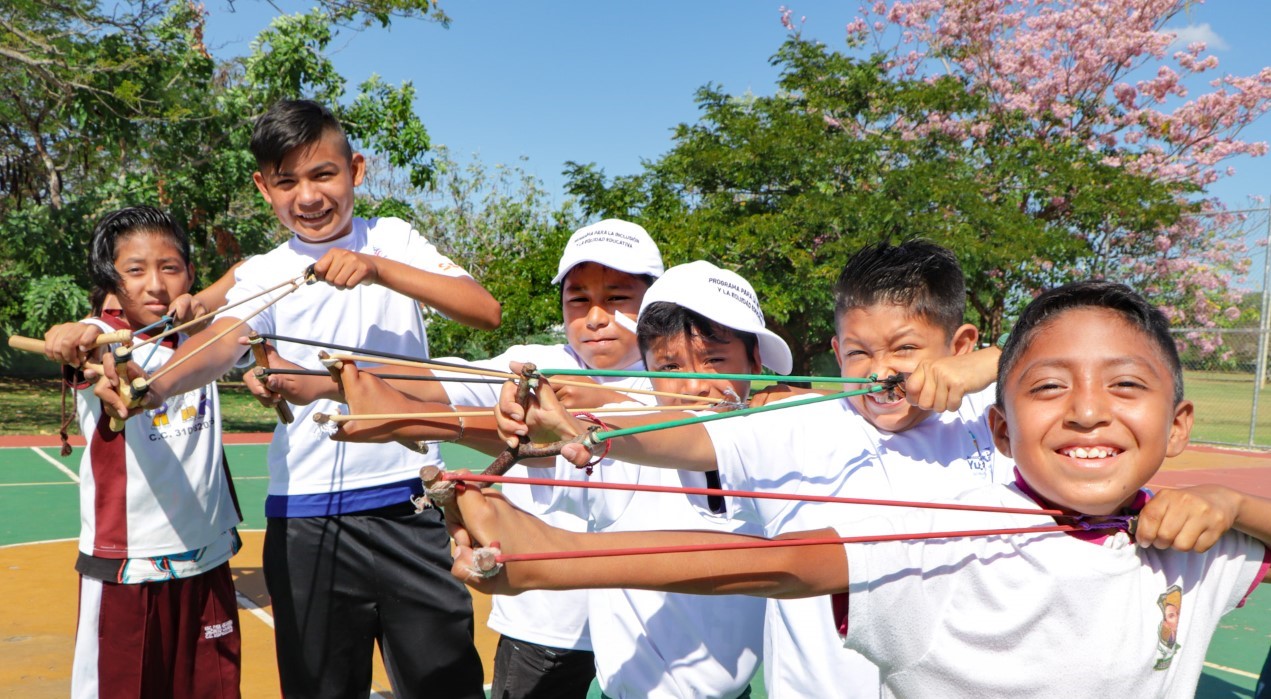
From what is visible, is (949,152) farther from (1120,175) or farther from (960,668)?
(960,668)

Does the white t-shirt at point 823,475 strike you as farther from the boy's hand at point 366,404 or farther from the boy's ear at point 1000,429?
the boy's hand at point 366,404

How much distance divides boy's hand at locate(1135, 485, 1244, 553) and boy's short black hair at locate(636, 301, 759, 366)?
125 cm

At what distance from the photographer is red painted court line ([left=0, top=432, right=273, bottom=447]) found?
13055 mm

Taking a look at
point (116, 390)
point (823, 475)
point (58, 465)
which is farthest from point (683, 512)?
point (58, 465)

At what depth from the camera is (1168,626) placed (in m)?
1.61

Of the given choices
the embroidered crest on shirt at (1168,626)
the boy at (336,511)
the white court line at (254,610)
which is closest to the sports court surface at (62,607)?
the white court line at (254,610)

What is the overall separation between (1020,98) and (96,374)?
18883 mm

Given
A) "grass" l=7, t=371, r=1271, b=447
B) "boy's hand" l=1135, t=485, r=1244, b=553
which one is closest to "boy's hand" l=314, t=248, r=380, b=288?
"boy's hand" l=1135, t=485, r=1244, b=553

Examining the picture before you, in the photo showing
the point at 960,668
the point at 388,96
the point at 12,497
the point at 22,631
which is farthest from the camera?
the point at 388,96

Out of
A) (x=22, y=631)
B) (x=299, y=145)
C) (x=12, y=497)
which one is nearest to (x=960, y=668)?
(x=299, y=145)

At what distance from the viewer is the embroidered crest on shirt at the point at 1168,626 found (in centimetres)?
160

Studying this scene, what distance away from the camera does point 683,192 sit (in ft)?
59.0

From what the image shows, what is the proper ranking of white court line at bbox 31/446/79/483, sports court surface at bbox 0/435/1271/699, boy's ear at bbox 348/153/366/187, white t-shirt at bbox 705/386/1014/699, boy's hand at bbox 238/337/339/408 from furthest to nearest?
white court line at bbox 31/446/79/483 → sports court surface at bbox 0/435/1271/699 → boy's ear at bbox 348/153/366/187 → boy's hand at bbox 238/337/339/408 → white t-shirt at bbox 705/386/1014/699

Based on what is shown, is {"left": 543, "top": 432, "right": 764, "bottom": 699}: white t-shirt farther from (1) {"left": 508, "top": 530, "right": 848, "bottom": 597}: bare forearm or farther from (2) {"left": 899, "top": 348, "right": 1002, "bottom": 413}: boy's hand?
(1) {"left": 508, "top": 530, "right": 848, "bottom": 597}: bare forearm
